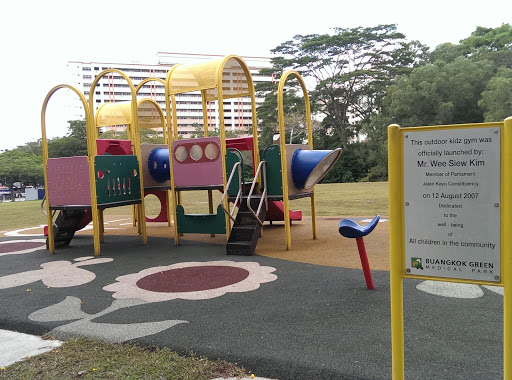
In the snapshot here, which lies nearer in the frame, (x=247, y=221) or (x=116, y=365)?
(x=116, y=365)

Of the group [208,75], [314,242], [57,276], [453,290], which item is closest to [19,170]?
[208,75]

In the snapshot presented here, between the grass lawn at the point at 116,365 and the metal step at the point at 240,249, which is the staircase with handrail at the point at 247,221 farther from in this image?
the grass lawn at the point at 116,365

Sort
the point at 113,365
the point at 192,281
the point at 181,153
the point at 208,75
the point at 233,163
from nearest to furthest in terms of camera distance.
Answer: the point at 113,365
the point at 192,281
the point at 208,75
the point at 233,163
the point at 181,153

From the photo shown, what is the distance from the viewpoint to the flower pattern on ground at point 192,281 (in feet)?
15.7

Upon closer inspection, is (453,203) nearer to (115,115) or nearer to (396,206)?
(396,206)

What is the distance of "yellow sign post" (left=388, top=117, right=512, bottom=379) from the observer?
205 cm

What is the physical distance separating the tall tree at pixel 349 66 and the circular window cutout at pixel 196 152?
98.1 ft

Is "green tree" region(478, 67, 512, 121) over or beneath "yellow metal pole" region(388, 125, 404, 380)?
over

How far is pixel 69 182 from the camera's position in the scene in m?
7.83

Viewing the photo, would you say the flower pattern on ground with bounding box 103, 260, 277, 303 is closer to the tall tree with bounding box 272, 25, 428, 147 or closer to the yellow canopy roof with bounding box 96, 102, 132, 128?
the yellow canopy roof with bounding box 96, 102, 132, 128

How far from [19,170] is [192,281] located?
Result: 5465cm

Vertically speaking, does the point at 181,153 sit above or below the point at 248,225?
above

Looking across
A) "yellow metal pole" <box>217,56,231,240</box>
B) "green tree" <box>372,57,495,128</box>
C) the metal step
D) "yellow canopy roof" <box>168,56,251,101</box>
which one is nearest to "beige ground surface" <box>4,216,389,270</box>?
the metal step

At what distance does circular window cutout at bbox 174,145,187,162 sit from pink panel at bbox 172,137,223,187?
0.06 ft
